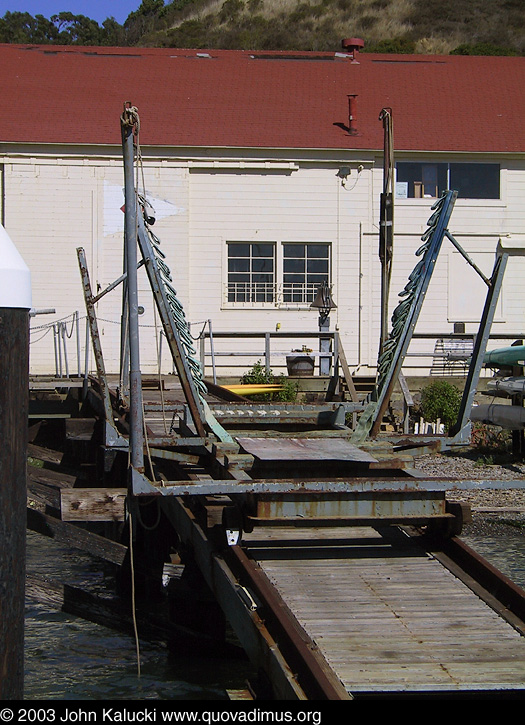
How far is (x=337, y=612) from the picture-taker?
19.9 feet

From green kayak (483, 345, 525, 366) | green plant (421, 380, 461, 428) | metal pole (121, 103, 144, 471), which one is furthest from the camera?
green kayak (483, 345, 525, 366)

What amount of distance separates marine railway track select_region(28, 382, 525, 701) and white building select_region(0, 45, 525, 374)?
13.2 meters

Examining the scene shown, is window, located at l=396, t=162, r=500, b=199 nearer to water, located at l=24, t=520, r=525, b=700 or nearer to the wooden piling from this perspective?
water, located at l=24, t=520, r=525, b=700

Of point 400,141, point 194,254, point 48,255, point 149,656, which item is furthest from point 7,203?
point 149,656

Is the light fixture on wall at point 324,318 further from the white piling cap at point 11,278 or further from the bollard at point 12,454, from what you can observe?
the white piling cap at point 11,278

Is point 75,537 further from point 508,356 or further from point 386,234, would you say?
point 508,356

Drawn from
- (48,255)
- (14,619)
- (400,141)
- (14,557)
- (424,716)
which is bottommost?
(424,716)

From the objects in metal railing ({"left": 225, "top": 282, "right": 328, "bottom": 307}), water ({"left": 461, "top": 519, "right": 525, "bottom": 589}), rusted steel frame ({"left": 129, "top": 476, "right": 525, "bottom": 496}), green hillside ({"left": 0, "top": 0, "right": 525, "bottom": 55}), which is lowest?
water ({"left": 461, "top": 519, "right": 525, "bottom": 589})

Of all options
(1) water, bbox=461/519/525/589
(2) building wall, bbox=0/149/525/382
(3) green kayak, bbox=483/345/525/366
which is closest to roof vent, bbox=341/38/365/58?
(2) building wall, bbox=0/149/525/382

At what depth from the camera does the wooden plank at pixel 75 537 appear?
29.8 ft

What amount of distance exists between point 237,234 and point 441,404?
731cm

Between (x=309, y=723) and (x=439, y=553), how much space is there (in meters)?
2.65

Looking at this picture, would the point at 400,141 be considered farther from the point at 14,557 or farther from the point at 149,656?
the point at 14,557

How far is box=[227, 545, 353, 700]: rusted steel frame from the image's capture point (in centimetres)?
481
